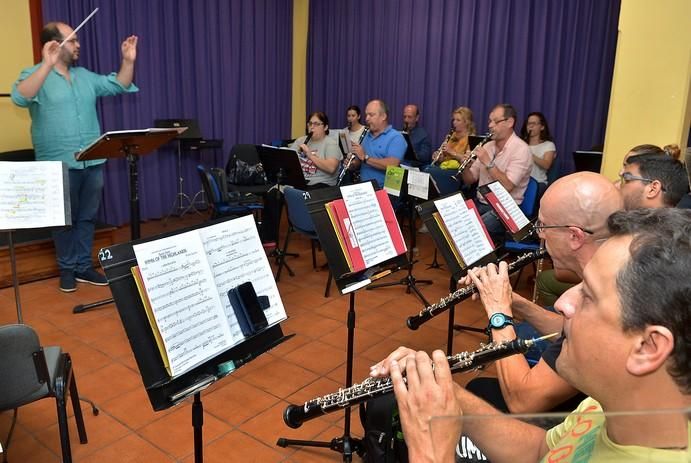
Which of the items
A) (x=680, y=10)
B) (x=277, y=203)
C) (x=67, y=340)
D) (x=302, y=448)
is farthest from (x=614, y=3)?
(x=67, y=340)

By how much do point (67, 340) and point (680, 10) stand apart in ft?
16.0

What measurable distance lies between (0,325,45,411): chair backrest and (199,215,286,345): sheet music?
2.33 feet

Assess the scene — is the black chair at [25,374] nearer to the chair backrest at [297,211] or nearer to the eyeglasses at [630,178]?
the chair backrest at [297,211]

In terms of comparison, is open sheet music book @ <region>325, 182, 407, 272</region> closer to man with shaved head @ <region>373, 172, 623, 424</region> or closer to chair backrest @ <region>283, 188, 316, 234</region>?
man with shaved head @ <region>373, 172, 623, 424</region>

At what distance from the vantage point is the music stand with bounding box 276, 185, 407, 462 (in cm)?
219

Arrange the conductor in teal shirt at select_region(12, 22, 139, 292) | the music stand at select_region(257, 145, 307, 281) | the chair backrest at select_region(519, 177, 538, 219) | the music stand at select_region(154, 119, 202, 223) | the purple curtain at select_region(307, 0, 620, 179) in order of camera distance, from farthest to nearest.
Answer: the music stand at select_region(154, 119, 202, 223) → the purple curtain at select_region(307, 0, 620, 179) → the music stand at select_region(257, 145, 307, 281) → the chair backrest at select_region(519, 177, 538, 219) → the conductor in teal shirt at select_region(12, 22, 139, 292)

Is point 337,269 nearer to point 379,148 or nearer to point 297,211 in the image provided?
point 297,211

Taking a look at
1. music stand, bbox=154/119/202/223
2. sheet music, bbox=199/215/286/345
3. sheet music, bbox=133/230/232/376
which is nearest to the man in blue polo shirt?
music stand, bbox=154/119/202/223

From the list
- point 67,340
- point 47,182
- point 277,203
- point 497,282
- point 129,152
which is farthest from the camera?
point 277,203

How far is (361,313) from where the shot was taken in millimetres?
3973

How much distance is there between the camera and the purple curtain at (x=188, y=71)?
6.03m

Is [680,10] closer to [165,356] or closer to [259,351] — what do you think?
[259,351]

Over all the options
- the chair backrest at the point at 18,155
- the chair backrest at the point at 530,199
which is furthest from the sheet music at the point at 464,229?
the chair backrest at the point at 18,155

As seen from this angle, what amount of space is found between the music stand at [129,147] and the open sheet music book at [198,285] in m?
2.10
